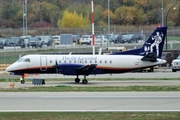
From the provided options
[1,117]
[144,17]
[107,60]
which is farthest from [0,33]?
[1,117]

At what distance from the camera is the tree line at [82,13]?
9000 centimetres

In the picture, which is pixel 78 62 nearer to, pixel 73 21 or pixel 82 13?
pixel 73 21

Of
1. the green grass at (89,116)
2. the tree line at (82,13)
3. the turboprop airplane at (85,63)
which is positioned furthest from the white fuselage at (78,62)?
the tree line at (82,13)

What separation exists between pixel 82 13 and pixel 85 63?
57055 mm

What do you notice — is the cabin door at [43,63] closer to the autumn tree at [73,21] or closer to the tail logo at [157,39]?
the tail logo at [157,39]

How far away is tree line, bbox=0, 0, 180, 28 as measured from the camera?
90.0 m

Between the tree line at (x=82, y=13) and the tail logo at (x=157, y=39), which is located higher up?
the tree line at (x=82, y=13)

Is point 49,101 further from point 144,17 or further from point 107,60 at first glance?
point 144,17

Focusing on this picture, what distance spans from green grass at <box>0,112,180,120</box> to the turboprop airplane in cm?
1713

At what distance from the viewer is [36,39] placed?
80312 mm

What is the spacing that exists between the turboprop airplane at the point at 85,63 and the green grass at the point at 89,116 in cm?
1713

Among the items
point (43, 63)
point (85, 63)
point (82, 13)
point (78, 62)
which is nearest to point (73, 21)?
point (82, 13)

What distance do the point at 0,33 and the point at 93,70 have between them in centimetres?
5265

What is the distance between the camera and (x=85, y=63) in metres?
38.7
